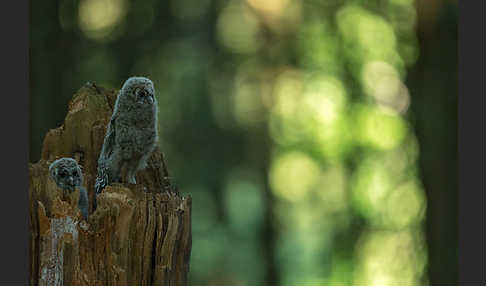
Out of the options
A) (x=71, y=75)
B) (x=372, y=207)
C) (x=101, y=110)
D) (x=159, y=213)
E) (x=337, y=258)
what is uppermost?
(x=71, y=75)

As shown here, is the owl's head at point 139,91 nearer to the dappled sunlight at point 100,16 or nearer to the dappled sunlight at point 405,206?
the dappled sunlight at point 100,16

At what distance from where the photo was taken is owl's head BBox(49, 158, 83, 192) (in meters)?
2.10

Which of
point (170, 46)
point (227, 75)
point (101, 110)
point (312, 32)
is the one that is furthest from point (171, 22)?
point (101, 110)

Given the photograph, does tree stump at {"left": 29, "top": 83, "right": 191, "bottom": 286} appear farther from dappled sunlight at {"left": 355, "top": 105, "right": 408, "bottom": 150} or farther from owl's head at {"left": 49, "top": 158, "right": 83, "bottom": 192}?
dappled sunlight at {"left": 355, "top": 105, "right": 408, "bottom": 150}

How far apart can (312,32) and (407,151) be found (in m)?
1.21

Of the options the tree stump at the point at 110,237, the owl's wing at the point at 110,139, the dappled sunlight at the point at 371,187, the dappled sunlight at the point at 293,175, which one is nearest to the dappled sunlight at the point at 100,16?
the dappled sunlight at the point at 293,175

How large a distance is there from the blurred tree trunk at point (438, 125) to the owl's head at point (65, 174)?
3.03 meters

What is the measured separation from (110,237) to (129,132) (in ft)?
1.49

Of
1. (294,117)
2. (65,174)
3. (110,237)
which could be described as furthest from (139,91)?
(294,117)

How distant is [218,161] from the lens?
4918 millimetres

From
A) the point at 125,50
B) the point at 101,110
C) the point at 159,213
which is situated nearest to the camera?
the point at 159,213

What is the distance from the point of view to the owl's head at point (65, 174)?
2102 mm

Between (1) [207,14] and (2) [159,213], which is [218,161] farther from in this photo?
(2) [159,213]

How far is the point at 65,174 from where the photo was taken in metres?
2.12
